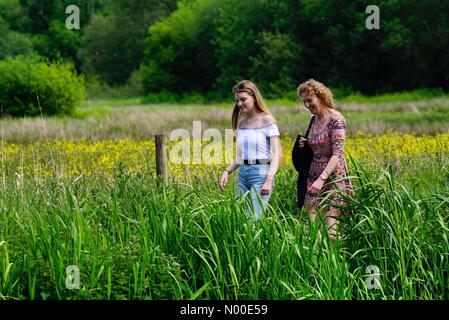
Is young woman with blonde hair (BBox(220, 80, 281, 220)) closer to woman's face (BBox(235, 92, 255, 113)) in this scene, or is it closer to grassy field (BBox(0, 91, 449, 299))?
woman's face (BBox(235, 92, 255, 113))

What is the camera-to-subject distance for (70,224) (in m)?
6.35

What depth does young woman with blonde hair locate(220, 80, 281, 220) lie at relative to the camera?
284 inches

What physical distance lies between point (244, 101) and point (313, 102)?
1.73 feet

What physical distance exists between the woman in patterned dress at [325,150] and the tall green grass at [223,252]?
0.26 metres

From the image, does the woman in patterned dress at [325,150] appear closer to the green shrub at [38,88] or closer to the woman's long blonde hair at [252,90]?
the woman's long blonde hair at [252,90]

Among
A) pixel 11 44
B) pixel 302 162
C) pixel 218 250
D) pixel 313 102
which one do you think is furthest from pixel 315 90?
pixel 11 44

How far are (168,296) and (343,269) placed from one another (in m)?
1.10

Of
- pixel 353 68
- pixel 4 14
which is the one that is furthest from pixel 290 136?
pixel 4 14

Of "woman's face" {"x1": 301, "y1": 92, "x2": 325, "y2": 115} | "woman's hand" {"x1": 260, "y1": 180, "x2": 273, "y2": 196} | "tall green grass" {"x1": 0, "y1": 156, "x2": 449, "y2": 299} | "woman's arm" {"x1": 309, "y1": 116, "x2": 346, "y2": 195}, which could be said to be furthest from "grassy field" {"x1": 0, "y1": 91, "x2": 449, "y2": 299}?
"woman's face" {"x1": 301, "y1": 92, "x2": 325, "y2": 115}

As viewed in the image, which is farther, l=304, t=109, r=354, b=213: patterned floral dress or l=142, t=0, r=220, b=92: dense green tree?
l=142, t=0, r=220, b=92: dense green tree

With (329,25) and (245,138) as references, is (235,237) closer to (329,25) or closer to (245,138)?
(245,138)

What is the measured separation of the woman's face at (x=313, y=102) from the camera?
7.04 metres

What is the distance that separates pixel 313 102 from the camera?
7.07 metres

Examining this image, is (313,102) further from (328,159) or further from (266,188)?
(266,188)
